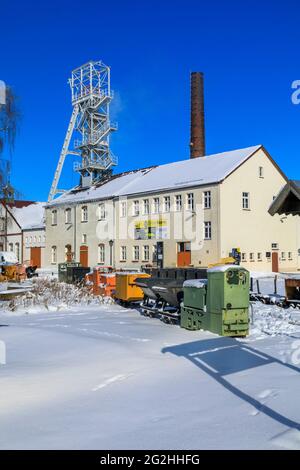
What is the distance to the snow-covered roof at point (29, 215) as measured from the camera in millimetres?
53809

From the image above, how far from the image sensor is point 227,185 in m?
33.1

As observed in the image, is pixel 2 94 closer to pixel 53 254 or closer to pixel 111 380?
pixel 111 380

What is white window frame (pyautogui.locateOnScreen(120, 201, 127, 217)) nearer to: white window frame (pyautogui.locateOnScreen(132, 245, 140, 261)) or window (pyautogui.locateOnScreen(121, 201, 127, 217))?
window (pyautogui.locateOnScreen(121, 201, 127, 217))

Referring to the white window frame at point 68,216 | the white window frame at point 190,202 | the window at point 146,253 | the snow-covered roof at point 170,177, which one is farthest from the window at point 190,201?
the white window frame at point 68,216

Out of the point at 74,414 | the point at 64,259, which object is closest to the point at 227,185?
the point at 64,259

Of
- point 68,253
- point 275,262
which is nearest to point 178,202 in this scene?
point 275,262

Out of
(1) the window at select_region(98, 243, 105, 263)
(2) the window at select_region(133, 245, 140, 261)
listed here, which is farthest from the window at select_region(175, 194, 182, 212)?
(1) the window at select_region(98, 243, 105, 263)

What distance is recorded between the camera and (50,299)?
649 inches

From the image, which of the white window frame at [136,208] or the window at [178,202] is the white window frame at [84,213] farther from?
the window at [178,202]

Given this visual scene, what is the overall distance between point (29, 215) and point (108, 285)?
4186 centimetres

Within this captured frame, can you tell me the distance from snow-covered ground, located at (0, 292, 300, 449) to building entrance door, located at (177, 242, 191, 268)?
76.0ft
